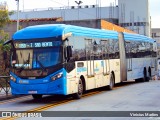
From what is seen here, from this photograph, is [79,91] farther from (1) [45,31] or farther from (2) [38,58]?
(1) [45,31]

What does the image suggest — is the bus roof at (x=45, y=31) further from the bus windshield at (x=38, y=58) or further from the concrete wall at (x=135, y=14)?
the concrete wall at (x=135, y=14)

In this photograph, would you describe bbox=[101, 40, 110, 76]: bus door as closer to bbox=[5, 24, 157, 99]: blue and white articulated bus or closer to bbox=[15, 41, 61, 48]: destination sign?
bbox=[5, 24, 157, 99]: blue and white articulated bus

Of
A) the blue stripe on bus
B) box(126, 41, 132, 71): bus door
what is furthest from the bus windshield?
box(126, 41, 132, 71): bus door

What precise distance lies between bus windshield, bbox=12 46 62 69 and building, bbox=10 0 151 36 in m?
68.4

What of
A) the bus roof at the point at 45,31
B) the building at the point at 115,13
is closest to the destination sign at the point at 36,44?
the bus roof at the point at 45,31

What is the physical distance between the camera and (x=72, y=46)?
17812 millimetres

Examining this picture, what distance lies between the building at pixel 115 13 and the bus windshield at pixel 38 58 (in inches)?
2692

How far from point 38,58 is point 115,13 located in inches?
2773

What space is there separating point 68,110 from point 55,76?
9.30ft

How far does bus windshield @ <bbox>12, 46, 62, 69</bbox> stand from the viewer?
16.7 meters

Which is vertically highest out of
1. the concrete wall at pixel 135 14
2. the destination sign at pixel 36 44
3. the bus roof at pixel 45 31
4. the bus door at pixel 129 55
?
the concrete wall at pixel 135 14

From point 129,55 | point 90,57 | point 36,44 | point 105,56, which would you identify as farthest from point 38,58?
point 129,55

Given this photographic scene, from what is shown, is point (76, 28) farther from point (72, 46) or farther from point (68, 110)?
point (68, 110)

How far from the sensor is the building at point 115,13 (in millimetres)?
85438
